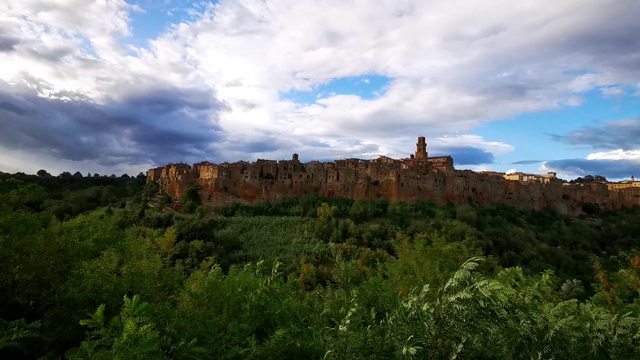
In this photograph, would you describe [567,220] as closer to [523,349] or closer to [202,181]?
[202,181]

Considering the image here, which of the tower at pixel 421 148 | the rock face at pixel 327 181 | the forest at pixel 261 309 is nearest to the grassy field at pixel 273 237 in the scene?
the rock face at pixel 327 181

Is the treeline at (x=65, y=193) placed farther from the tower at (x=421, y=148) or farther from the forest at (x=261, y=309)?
the tower at (x=421, y=148)

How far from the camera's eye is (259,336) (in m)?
6.09

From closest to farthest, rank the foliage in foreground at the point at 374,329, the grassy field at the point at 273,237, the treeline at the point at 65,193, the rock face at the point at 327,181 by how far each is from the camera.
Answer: the foliage in foreground at the point at 374,329 < the treeline at the point at 65,193 < the grassy field at the point at 273,237 < the rock face at the point at 327,181

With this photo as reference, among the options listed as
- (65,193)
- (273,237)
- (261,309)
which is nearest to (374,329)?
(261,309)

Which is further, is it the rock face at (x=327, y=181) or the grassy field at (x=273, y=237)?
the rock face at (x=327, y=181)

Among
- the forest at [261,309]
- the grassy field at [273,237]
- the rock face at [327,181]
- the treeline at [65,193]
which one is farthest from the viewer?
the rock face at [327,181]

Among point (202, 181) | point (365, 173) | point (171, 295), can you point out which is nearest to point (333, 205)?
point (365, 173)

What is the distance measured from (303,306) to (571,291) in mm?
7168

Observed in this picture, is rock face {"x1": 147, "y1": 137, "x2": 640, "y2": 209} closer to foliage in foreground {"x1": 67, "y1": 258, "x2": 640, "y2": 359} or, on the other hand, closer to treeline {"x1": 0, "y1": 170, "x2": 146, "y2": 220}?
treeline {"x1": 0, "y1": 170, "x2": 146, "y2": 220}

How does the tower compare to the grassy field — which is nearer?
the grassy field

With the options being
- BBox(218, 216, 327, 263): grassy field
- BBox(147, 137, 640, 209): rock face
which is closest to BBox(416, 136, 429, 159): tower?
BBox(147, 137, 640, 209): rock face

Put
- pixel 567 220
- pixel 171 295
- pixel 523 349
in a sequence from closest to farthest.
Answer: pixel 523 349 → pixel 171 295 → pixel 567 220

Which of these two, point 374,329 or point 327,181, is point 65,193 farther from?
point 374,329
